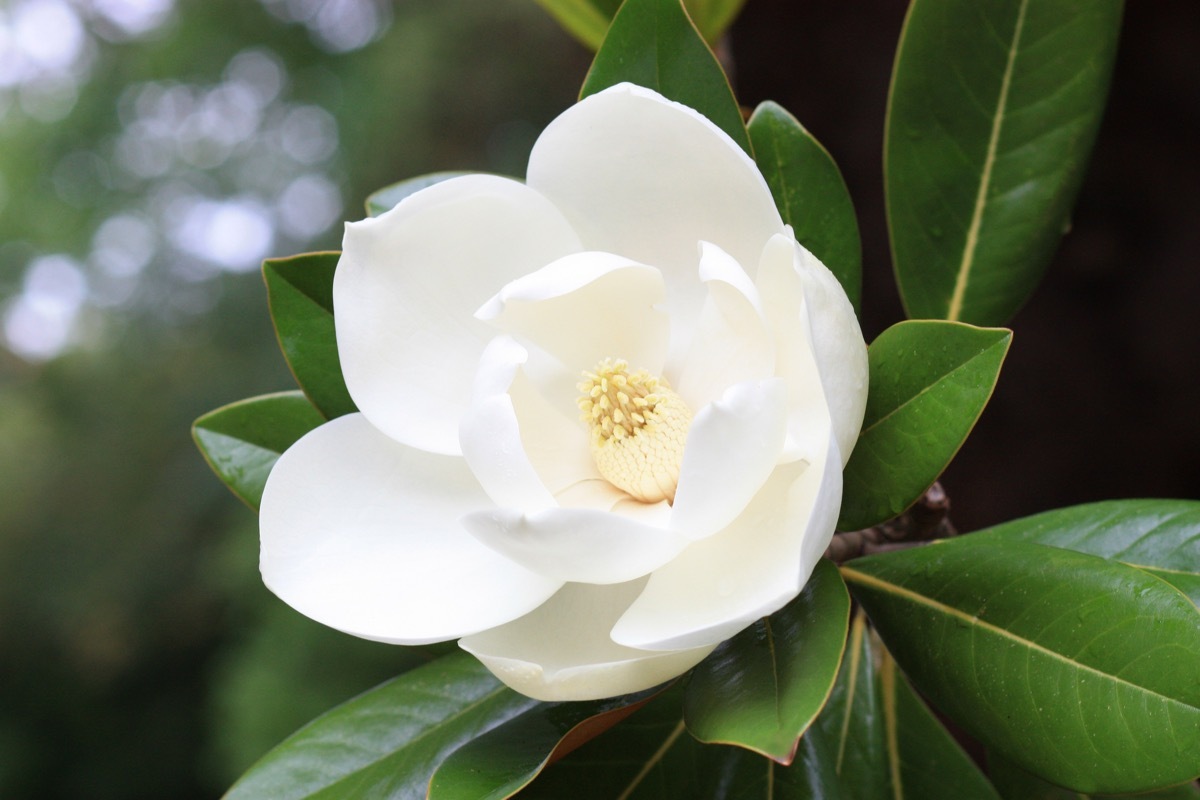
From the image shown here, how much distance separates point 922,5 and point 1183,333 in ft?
3.01

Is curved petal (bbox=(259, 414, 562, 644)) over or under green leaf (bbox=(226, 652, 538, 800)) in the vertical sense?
over

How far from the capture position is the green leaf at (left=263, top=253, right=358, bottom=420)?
0.76 m

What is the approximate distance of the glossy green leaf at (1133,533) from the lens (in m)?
0.69

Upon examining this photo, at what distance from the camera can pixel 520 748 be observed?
622 millimetres

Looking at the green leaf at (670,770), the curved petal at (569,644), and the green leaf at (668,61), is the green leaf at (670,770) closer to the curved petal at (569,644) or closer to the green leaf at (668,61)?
the curved petal at (569,644)

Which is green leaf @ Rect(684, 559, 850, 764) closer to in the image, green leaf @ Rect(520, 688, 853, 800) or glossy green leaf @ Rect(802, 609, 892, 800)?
green leaf @ Rect(520, 688, 853, 800)

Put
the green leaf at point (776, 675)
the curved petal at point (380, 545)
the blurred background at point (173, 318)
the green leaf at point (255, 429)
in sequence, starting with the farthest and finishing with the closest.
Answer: the blurred background at point (173, 318) < the green leaf at point (255, 429) < the curved petal at point (380, 545) < the green leaf at point (776, 675)

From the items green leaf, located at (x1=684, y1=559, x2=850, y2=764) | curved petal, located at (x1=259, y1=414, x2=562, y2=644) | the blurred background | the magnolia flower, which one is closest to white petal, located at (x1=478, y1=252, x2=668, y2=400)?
the magnolia flower

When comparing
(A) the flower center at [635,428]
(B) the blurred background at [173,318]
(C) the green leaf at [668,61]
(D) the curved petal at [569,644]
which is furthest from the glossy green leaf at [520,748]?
(B) the blurred background at [173,318]

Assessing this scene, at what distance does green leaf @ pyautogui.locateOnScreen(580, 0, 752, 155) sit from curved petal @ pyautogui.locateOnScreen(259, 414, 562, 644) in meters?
0.30

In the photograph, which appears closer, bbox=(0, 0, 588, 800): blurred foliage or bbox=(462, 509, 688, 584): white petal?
bbox=(462, 509, 688, 584): white petal

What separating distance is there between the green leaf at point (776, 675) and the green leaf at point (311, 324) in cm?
Result: 36

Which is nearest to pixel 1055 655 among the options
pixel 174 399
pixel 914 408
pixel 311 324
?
pixel 914 408

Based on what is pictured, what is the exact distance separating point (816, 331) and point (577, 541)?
17cm
